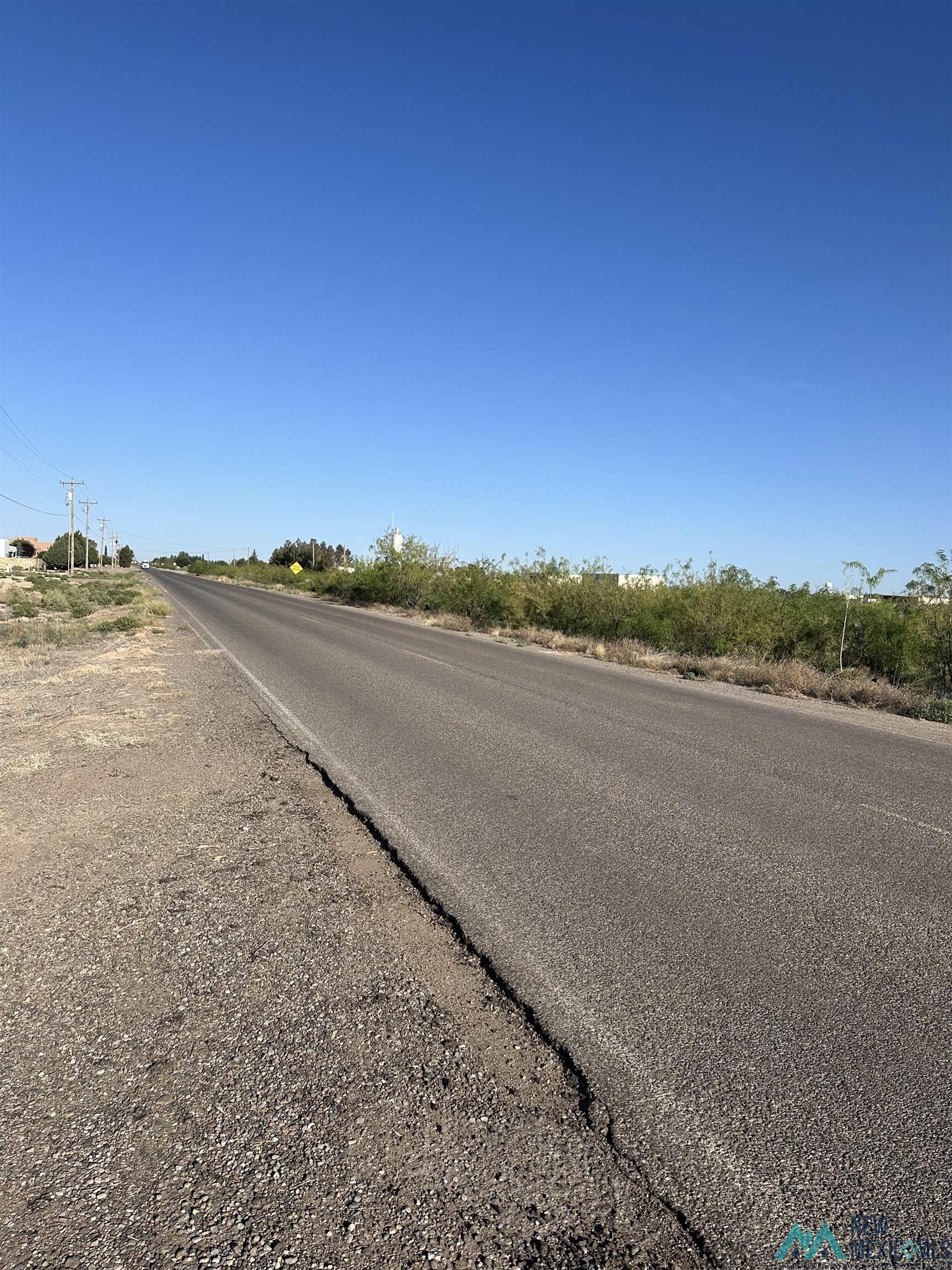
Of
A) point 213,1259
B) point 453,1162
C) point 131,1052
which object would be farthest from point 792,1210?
point 131,1052

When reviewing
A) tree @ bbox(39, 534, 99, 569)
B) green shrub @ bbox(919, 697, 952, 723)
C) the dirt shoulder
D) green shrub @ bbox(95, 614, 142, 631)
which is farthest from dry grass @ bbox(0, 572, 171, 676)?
tree @ bbox(39, 534, 99, 569)

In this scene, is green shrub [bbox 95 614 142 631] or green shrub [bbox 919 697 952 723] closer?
green shrub [bbox 919 697 952 723]

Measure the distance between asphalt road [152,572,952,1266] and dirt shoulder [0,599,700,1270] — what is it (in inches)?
10.9

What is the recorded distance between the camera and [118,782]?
7.00 m

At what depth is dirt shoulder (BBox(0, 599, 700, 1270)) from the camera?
7.13 ft

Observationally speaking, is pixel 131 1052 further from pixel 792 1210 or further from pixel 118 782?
pixel 118 782

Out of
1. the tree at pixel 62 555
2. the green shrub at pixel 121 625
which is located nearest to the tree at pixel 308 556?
the tree at pixel 62 555

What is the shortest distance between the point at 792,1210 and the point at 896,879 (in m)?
3.31

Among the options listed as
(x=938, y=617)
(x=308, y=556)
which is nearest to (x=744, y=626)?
(x=938, y=617)
